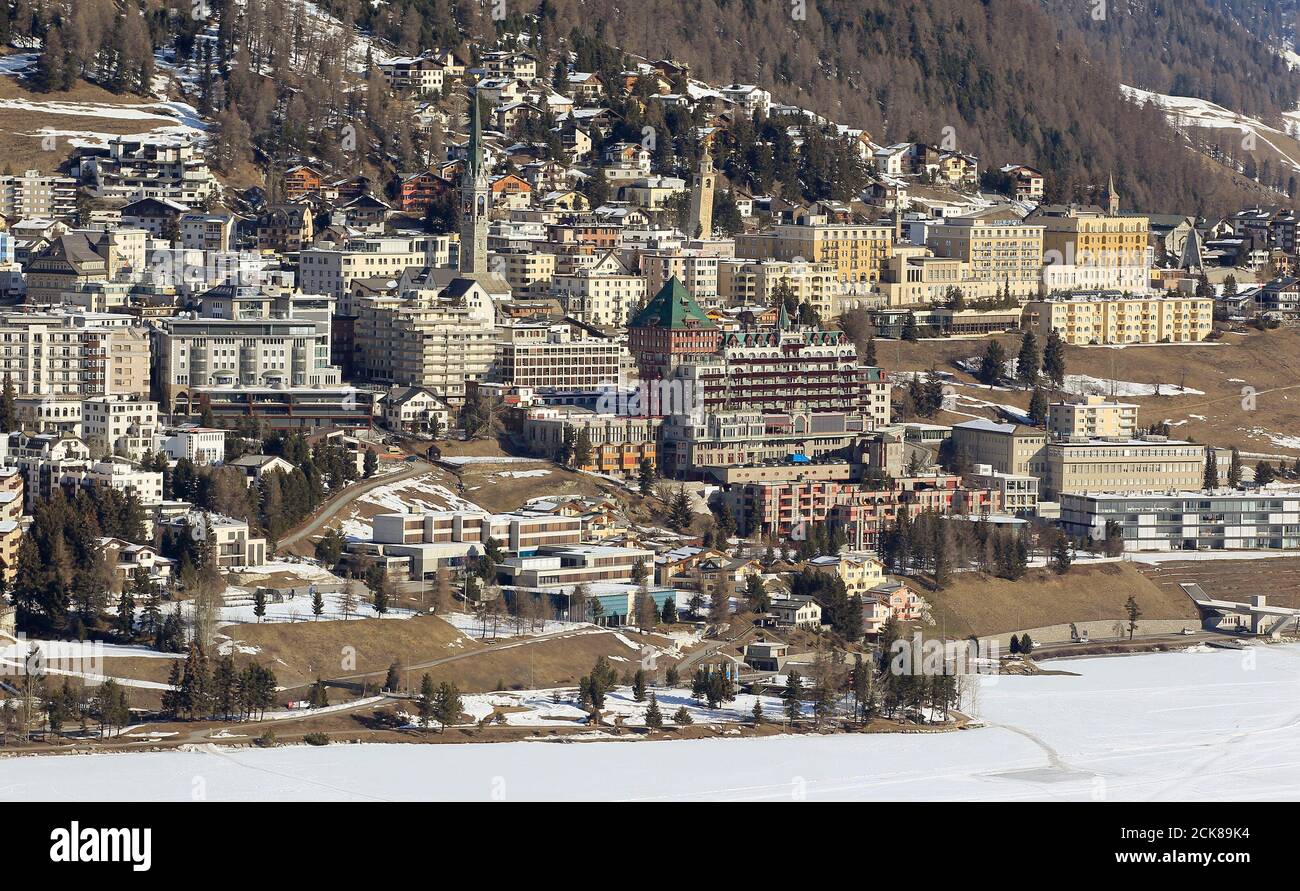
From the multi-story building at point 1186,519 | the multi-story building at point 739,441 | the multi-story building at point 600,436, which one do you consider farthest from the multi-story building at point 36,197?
the multi-story building at point 1186,519

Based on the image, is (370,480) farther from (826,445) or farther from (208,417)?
(826,445)

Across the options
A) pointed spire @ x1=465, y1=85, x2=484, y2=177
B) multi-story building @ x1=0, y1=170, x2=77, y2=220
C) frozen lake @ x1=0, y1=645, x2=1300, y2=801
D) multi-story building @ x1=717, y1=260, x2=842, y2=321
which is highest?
pointed spire @ x1=465, y1=85, x2=484, y2=177

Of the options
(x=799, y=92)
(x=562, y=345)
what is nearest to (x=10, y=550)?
(x=562, y=345)

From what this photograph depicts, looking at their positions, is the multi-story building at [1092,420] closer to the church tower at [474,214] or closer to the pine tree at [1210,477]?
the pine tree at [1210,477]

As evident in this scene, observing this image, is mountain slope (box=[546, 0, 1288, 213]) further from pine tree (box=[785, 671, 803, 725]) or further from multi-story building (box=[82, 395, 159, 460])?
pine tree (box=[785, 671, 803, 725])

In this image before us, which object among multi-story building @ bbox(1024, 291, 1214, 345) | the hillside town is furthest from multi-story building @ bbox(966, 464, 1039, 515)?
multi-story building @ bbox(1024, 291, 1214, 345)

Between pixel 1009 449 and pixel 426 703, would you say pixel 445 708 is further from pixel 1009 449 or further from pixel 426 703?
pixel 1009 449

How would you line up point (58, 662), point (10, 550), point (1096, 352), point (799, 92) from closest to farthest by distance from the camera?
1. point (58, 662)
2. point (10, 550)
3. point (1096, 352)
4. point (799, 92)
